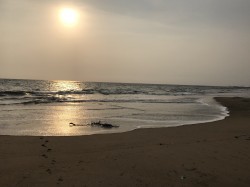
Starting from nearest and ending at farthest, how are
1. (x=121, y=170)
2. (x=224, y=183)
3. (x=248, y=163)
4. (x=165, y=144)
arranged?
(x=224, y=183) → (x=121, y=170) → (x=248, y=163) → (x=165, y=144)

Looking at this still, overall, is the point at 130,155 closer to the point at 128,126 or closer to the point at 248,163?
the point at 248,163

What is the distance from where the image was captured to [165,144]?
29.9 feet

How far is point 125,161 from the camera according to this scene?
7133mm

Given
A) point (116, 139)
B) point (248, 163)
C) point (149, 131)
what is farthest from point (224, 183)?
point (149, 131)

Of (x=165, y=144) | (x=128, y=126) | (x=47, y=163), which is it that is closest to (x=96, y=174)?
(x=47, y=163)

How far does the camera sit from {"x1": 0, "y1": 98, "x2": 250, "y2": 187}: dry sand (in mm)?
5930

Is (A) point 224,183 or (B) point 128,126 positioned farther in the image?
(B) point 128,126

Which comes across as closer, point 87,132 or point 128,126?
point 87,132

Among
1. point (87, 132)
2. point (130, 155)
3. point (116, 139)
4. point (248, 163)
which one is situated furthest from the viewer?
point (87, 132)

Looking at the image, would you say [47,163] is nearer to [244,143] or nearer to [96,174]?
[96,174]

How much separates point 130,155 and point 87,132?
4.16 meters

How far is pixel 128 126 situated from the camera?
Answer: 13.5 m

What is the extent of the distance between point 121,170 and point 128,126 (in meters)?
6.98

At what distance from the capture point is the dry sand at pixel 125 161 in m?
5.93
